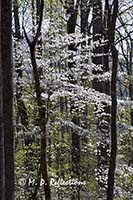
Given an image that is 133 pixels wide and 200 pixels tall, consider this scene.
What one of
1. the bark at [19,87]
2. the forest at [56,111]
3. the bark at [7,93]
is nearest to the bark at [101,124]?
the forest at [56,111]

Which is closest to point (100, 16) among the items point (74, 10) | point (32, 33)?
point (74, 10)

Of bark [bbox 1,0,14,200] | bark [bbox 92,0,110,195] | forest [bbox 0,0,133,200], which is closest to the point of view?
bark [bbox 1,0,14,200]

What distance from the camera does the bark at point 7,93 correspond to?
458cm

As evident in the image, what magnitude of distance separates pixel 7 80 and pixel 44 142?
7.61 feet

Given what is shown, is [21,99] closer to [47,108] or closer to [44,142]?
[47,108]

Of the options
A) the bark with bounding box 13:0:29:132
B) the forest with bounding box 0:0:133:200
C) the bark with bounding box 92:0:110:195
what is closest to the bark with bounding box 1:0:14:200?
the forest with bounding box 0:0:133:200

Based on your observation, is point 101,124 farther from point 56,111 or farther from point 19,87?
point 19,87

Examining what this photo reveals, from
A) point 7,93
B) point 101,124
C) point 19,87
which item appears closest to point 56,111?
point 19,87

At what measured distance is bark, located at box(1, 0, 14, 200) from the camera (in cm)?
458

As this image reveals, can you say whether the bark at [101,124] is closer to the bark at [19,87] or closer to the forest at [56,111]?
the forest at [56,111]

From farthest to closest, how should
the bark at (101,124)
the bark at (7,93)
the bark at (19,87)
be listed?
1. the bark at (101,124)
2. the bark at (19,87)
3. the bark at (7,93)

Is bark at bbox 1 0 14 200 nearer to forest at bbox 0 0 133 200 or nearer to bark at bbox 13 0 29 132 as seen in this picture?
forest at bbox 0 0 133 200

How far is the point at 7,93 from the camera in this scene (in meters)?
4.75

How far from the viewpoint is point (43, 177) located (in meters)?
6.93
